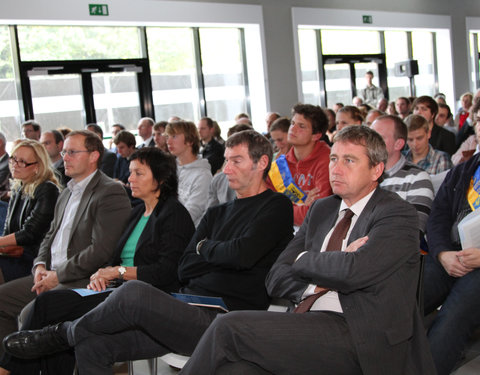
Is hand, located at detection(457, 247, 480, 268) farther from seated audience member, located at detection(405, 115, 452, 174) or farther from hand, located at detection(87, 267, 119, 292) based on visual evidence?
hand, located at detection(87, 267, 119, 292)

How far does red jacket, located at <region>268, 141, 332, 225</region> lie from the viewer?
3371mm

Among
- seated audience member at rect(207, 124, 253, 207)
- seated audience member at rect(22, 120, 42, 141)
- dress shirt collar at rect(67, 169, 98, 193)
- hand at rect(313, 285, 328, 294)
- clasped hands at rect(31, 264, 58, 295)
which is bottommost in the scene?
clasped hands at rect(31, 264, 58, 295)

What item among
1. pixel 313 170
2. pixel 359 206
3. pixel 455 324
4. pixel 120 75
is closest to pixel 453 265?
pixel 455 324

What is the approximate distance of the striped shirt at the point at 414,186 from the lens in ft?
9.15

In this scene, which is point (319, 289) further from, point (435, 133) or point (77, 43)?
point (77, 43)

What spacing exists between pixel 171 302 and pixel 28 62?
23.2 ft

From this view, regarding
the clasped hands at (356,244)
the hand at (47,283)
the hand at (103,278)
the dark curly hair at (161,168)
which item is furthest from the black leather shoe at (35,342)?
the clasped hands at (356,244)

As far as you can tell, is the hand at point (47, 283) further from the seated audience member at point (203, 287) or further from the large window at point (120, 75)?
the large window at point (120, 75)

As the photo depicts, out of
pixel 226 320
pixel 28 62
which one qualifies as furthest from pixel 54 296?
pixel 28 62

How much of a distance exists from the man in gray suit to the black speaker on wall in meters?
10.9

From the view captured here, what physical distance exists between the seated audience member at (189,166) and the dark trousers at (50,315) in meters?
1.51

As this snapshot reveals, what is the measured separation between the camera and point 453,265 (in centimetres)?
242

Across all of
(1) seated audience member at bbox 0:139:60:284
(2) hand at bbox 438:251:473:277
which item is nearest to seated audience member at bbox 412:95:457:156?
(2) hand at bbox 438:251:473:277

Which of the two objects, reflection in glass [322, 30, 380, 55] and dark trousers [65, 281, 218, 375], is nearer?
dark trousers [65, 281, 218, 375]
